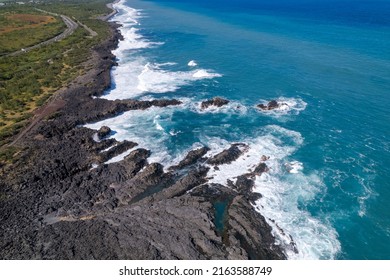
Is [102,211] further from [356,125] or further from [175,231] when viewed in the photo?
[356,125]

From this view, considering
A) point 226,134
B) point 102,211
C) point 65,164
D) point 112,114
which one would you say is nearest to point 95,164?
point 65,164

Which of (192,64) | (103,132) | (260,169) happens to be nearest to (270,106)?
(260,169)

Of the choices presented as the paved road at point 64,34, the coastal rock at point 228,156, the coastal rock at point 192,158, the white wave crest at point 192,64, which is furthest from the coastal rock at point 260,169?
the paved road at point 64,34

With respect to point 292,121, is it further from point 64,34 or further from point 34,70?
point 64,34

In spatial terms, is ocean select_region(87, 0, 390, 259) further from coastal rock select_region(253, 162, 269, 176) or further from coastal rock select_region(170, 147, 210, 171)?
coastal rock select_region(170, 147, 210, 171)

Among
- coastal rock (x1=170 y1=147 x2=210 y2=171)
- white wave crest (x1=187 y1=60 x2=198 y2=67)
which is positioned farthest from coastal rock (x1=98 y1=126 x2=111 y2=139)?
white wave crest (x1=187 y1=60 x2=198 y2=67)

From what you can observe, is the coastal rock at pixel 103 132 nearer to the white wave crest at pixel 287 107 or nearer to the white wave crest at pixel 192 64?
the white wave crest at pixel 287 107
